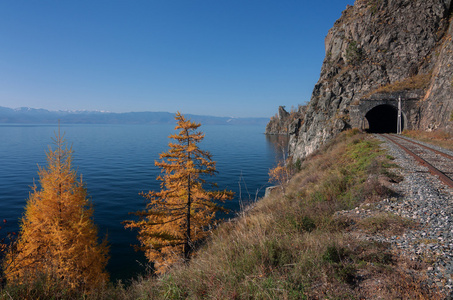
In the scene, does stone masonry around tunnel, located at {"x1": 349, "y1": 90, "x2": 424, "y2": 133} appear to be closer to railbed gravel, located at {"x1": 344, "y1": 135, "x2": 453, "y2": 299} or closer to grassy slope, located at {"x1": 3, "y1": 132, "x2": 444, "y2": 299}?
railbed gravel, located at {"x1": 344, "y1": 135, "x2": 453, "y2": 299}

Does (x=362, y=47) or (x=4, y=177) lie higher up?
(x=362, y=47)

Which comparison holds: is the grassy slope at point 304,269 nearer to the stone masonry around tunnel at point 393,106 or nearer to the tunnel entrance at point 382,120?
the stone masonry around tunnel at point 393,106

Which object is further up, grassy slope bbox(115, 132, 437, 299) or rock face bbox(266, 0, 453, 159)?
rock face bbox(266, 0, 453, 159)

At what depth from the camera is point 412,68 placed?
4034cm

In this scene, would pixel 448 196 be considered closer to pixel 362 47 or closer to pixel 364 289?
pixel 364 289

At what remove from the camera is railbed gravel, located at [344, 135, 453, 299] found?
382cm

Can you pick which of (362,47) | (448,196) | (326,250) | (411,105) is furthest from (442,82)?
(326,250)

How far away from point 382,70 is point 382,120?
954 centimetres

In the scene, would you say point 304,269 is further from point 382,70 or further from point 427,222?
point 382,70

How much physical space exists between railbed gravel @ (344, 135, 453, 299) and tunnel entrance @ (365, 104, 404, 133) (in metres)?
38.3

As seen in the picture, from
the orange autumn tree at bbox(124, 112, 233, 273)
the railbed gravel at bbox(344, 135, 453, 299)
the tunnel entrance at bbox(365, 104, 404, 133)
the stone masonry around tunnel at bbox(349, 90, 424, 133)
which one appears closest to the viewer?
the railbed gravel at bbox(344, 135, 453, 299)

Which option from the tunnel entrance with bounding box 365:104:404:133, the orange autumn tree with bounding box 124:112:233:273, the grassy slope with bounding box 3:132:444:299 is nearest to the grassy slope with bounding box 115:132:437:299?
the grassy slope with bounding box 3:132:444:299

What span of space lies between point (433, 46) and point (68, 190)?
5466cm

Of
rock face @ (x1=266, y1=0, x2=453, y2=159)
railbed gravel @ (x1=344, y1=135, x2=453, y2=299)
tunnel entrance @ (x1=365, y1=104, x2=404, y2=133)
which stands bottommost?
railbed gravel @ (x1=344, y1=135, x2=453, y2=299)
